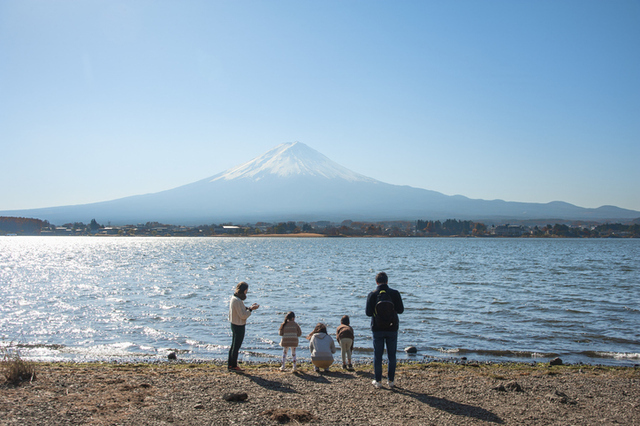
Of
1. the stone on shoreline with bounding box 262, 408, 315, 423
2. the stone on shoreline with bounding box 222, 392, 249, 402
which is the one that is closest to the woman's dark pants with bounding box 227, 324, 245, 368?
the stone on shoreline with bounding box 222, 392, 249, 402

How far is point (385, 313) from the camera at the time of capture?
8.59 metres

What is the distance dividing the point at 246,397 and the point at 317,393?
133 cm

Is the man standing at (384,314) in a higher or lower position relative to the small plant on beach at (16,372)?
higher

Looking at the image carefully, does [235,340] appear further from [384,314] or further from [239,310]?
[384,314]

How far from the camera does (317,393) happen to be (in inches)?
335

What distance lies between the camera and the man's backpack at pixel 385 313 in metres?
8.57

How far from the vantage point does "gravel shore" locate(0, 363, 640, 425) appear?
7051 mm

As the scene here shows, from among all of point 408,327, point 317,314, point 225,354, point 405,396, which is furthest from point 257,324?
point 405,396

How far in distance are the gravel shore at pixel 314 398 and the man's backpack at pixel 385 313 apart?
121 centimetres

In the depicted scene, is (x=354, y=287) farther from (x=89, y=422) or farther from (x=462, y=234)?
(x=462, y=234)

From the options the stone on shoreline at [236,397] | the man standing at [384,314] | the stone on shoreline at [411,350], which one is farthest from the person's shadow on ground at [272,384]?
the stone on shoreline at [411,350]

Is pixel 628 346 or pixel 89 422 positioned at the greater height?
pixel 89 422

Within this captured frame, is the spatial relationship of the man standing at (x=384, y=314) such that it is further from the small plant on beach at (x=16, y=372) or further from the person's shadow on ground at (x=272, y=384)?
the small plant on beach at (x=16, y=372)

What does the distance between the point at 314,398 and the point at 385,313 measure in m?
1.96
